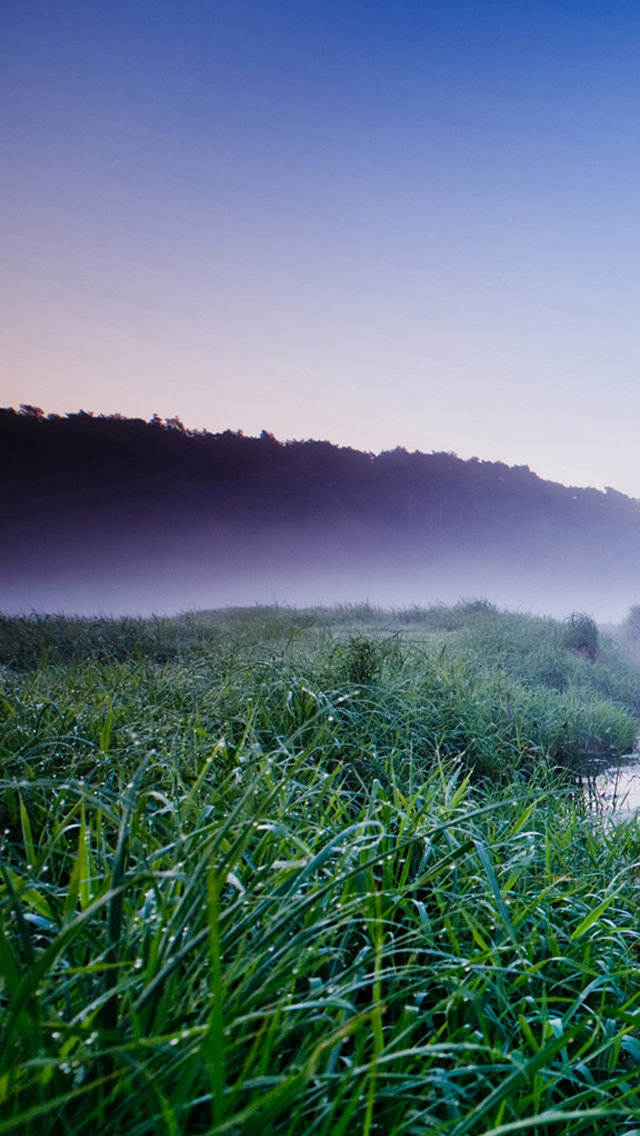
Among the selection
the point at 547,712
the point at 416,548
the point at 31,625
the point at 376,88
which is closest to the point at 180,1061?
the point at 547,712

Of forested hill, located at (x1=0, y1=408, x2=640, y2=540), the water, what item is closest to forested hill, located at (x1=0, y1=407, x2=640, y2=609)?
forested hill, located at (x1=0, y1=408, x2=640, y2=540)

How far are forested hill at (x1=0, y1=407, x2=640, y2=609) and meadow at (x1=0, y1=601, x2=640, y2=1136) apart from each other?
6.44 feet

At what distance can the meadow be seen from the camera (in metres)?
0.56

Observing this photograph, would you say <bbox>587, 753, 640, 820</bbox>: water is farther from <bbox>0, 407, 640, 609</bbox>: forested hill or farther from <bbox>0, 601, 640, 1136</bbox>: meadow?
<bbox>0, 407, 640, 609</bbox>: forested hill

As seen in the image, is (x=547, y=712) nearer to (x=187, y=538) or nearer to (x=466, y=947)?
(x=466, y=947)

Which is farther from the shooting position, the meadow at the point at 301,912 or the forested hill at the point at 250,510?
the forested hill at the point at 250,510

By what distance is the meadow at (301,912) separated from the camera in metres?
0.56

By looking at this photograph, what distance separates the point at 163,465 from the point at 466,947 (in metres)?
6.23

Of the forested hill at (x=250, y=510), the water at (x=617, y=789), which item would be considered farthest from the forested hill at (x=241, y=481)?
the water at (x=617, y=789)

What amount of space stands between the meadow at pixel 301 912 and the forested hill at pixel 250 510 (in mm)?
1964

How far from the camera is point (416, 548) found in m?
9.70

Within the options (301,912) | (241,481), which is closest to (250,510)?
(241,481)

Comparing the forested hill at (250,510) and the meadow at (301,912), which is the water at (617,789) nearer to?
the meadow at (301,912)

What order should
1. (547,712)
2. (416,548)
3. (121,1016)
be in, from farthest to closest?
(416,548), (547,712), (121,1016)
